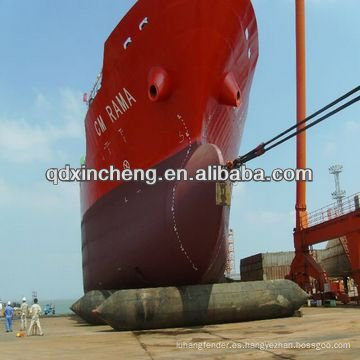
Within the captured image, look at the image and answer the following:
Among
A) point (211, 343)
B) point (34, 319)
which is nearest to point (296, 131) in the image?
point (211, 343)

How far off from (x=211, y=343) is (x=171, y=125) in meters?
5.24

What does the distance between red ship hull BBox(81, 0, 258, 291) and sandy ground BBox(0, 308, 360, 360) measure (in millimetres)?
1735

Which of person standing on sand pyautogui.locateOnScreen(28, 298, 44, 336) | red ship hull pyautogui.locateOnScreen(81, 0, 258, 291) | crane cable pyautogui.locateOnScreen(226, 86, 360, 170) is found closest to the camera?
crane cable pyautogui.locateOnScreen(226, 86, 360, 170)

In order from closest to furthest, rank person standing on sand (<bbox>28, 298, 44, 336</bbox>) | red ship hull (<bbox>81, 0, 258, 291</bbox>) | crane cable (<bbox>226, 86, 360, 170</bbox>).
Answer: crane cable (<bbox>226, 86, 360, 170</bbox>) < red ship hull (<bbox>81, 0, 258, 291</bbox>) < person standing on sand (<bbox>28, 298, 44, 336</bbox>)

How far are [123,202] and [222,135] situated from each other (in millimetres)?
3178

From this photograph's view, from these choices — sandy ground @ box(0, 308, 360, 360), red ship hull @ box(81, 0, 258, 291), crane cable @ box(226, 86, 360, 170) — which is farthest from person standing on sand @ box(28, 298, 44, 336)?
crane cable @ box(226, 86, 360, 170)

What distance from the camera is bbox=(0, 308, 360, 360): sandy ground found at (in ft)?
23.6

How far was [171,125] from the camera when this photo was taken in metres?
11.4

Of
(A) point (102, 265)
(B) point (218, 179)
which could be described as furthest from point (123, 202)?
(B) point (218, 179)

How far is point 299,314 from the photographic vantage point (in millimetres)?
13078

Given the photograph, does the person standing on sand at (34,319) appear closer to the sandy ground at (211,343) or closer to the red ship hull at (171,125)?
the sandy ground at (211,343)

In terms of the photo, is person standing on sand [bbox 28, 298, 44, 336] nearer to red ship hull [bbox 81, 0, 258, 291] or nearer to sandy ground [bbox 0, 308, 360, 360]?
sandy ground [bbox 0, 308, 360, 360]

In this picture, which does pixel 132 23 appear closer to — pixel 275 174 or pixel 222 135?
pixel 222 135

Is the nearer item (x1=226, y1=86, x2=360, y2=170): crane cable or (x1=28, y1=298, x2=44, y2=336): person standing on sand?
(x1=226, y1=86, x2=360, y2=170): crane cable
